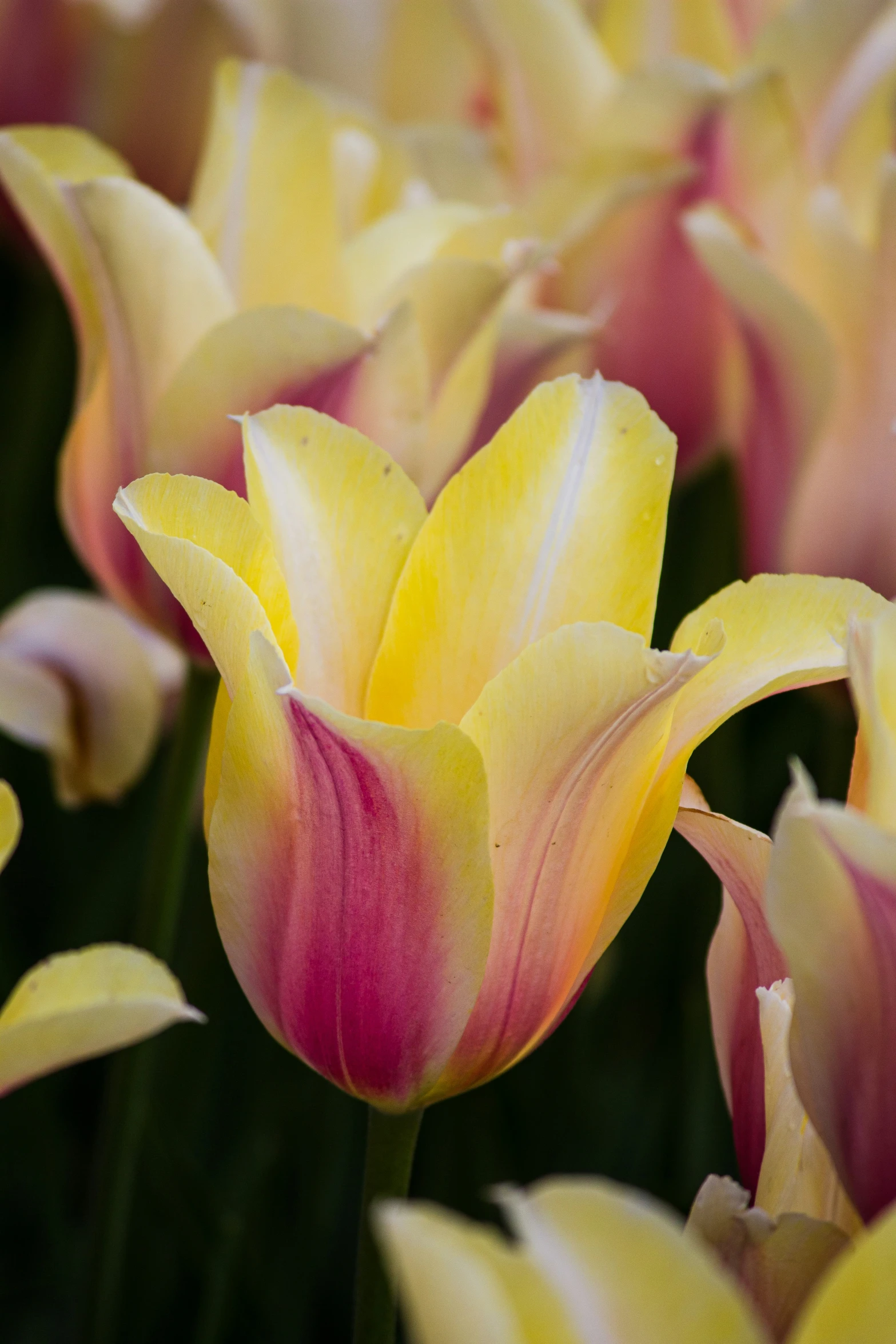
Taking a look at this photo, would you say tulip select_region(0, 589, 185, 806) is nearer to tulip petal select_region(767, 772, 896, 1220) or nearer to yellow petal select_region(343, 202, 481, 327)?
yellow petal select_region(343, 202, 481, 327)

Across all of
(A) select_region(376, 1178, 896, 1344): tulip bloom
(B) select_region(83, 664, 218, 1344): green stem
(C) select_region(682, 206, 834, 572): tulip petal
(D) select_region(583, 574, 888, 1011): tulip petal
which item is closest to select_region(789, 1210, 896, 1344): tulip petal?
(A) select_region(376, 1178, 896, 1344): tulip bloom

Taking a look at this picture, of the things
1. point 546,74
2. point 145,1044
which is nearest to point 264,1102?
point 145,1044

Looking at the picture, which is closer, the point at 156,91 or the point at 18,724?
the point at 18,724

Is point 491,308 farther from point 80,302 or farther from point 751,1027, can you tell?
point 751,1027

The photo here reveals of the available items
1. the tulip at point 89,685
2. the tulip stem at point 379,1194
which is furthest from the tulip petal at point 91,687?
the tulip stem at point 379,1194

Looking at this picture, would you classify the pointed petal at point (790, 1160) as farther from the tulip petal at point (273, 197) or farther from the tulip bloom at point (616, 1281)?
the tulip petal at point (273, 197)

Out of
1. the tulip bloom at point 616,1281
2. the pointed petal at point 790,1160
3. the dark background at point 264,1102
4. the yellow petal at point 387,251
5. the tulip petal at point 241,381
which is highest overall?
the yellow petal at point 387,251

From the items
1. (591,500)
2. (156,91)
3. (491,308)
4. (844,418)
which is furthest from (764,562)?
(156,91)
